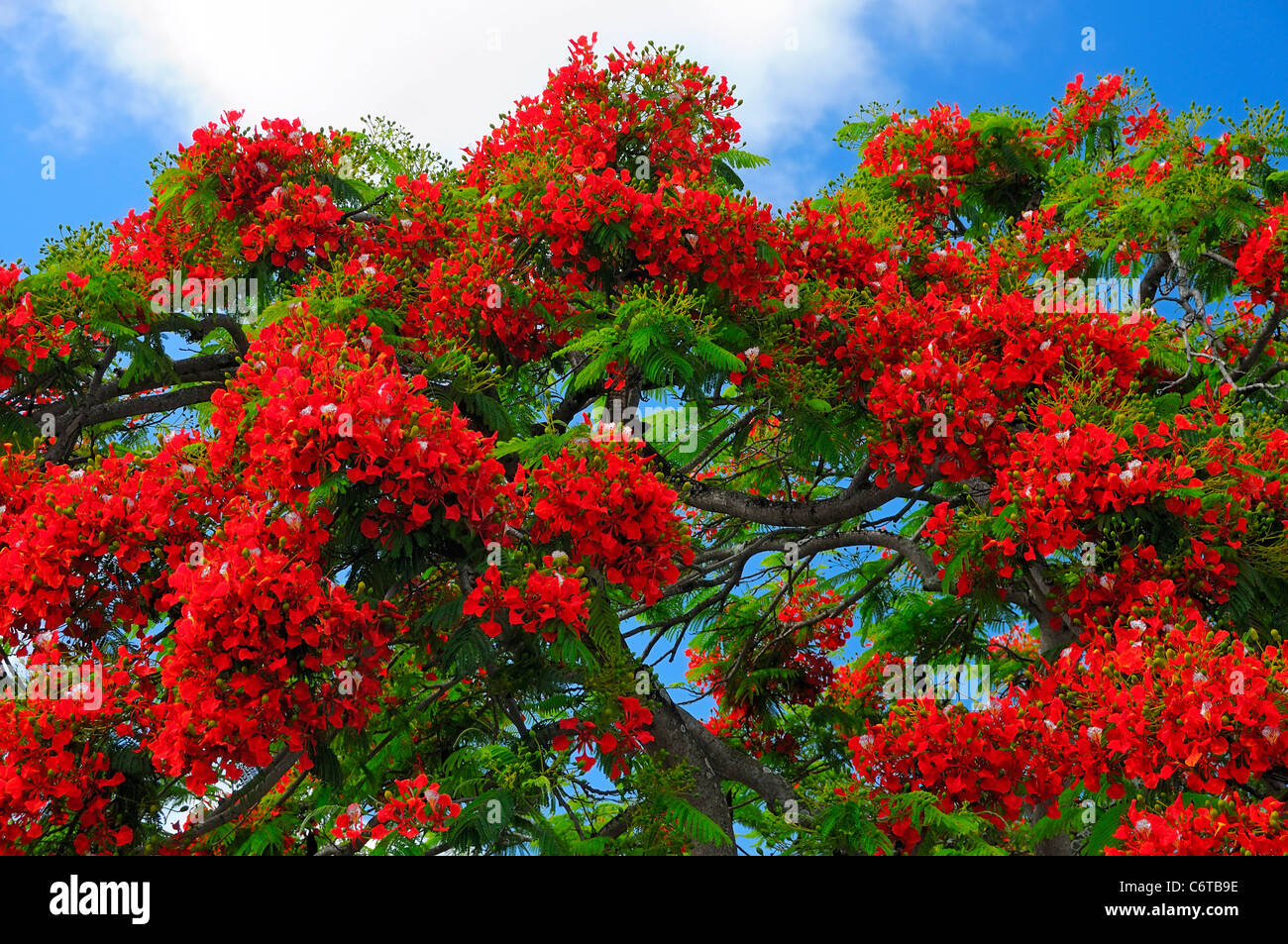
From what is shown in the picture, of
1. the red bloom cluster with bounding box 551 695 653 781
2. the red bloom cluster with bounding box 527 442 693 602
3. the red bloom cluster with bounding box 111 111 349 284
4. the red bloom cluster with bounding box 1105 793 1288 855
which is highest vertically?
the red bloom cluster with bounding box 111 111 349 284

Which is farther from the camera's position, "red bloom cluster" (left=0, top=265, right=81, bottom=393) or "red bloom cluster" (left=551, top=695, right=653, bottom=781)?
"red bloom cluster" (left=0, top=265, right=81, bottom=393)

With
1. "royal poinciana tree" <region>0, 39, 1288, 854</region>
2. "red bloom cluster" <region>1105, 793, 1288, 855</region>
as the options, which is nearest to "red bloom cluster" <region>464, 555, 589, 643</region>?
"royal poinciana tree" <region>0, 39, 1288, 854</region>

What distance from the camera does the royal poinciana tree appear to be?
4.31m

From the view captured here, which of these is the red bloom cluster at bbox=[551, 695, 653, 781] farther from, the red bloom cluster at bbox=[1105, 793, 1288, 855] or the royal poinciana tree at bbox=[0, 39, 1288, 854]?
the red bloom cluster at bbox=[1105, 793, 1288, 855]

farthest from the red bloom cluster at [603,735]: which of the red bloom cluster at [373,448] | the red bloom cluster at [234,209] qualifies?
the red bloom cluster at [234,209]

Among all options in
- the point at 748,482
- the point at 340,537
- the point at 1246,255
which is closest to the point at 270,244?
the point at 340,537

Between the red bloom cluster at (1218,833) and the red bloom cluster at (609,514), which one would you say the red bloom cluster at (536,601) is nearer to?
the red bloom cluster at (609,514)

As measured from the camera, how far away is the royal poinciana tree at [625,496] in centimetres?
431

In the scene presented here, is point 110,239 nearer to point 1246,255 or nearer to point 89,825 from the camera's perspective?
point 89,825

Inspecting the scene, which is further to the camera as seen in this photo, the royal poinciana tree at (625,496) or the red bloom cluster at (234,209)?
the red bloom cluster at (234,209)

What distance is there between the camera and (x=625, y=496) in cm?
468

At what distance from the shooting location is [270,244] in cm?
662

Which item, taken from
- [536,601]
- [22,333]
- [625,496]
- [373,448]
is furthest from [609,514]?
[22,333]

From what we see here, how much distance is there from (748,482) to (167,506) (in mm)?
5486
